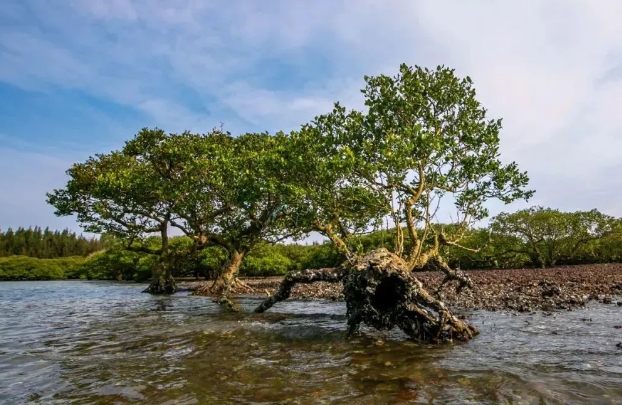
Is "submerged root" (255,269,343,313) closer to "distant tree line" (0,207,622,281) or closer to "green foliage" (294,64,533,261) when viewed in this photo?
"green foliage" (294,64,533,261)

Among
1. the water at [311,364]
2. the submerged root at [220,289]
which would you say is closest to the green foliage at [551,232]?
the submerged root at [220,289]

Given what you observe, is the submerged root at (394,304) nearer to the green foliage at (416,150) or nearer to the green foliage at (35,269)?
the green foliage at (416,150)

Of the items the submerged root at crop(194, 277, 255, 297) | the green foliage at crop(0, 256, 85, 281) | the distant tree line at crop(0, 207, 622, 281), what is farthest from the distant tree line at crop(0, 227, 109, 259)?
the submerged root at crop(194, 277, 255, 297)

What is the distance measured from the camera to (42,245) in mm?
145500

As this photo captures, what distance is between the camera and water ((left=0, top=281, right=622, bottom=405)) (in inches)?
330

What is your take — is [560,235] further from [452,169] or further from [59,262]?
[59,262]

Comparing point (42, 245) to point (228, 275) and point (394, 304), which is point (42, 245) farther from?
point (394, 304)

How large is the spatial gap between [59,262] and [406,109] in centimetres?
9837

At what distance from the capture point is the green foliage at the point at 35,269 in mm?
87188

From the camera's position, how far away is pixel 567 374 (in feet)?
29.8

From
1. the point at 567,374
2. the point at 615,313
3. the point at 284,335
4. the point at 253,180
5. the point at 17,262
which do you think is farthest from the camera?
the point at 17,262

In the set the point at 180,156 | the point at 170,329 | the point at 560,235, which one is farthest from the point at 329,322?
the point at 560,235

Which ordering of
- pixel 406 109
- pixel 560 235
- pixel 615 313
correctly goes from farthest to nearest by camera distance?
pixel 560 235 → pixel 406 109 → pixel 615 313

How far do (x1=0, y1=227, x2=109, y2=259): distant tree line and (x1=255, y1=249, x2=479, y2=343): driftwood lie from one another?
5439 inches
